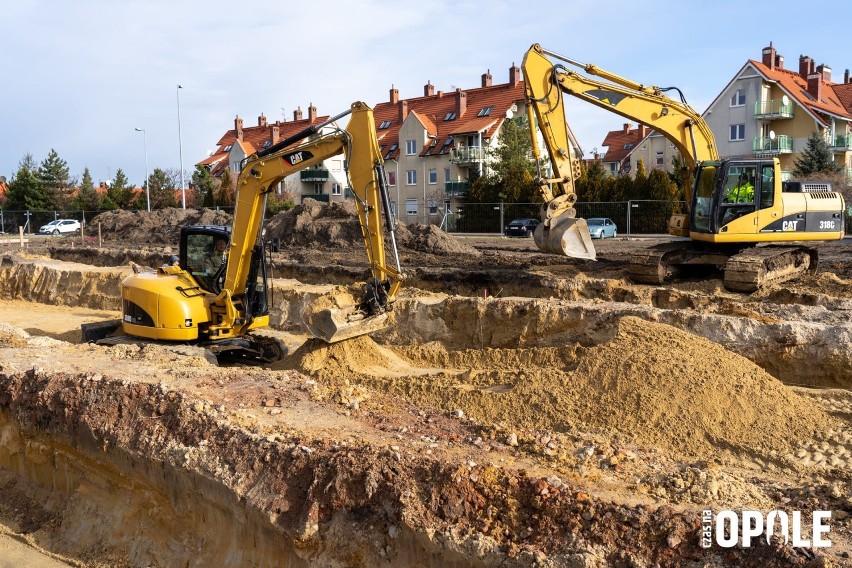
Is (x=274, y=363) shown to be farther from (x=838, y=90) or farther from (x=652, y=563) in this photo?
(x=838, y=90)

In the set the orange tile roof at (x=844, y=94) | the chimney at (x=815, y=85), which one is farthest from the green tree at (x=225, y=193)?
the orange tile roof at (x=844, y=94)

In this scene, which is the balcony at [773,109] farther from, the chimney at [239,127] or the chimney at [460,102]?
the chimney at [239,127]

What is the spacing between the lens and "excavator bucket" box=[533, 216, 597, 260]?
13.5 m

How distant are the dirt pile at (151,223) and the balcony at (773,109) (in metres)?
28.6

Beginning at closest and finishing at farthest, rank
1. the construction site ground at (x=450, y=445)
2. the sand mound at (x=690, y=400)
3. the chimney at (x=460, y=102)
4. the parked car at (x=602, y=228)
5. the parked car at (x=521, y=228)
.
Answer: the construction site ground at (x=450, y=445)
the sand mound at (x=690, y=400)
the parked car at (x=602, y=228)
the parked car at (x=521, y=228)
the chimney at (x=460, y=102)

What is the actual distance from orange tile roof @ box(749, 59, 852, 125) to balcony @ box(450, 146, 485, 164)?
15.9 metres

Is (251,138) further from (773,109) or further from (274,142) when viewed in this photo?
(773,109)

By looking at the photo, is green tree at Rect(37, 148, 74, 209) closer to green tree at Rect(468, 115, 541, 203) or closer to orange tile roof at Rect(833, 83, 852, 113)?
green tree at Rect(468, 115, 541, 203)

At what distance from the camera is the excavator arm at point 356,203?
9.15 metres

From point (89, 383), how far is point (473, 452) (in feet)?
13.9

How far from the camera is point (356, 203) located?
9.40 metres

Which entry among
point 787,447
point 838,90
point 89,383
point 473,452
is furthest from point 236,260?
point 838,90

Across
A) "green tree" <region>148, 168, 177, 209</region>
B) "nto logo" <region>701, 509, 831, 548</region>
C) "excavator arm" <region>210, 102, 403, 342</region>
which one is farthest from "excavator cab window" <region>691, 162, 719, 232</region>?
"green tree" <region>148, 168, 177, 209</region>

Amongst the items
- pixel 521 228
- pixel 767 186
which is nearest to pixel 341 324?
pixel 767 186
